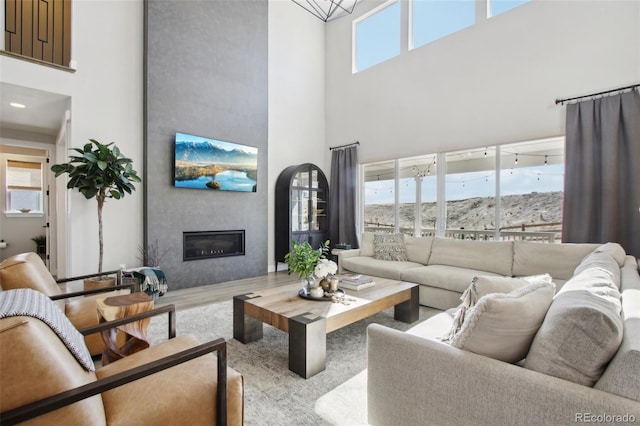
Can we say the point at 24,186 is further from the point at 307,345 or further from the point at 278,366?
the point at 307,345

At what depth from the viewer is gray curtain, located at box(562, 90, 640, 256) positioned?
3.43 meters

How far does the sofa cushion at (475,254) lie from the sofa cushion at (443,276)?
11 cm

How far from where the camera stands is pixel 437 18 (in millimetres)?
5129

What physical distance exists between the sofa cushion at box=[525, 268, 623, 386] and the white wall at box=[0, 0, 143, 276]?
15.3ft

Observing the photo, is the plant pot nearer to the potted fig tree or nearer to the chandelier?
the potted fig tree

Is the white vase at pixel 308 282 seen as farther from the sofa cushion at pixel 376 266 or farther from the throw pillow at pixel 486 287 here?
the sofa cushion at pixel 376 266

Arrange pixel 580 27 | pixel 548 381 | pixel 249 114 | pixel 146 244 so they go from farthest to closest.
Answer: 1. pixel 249 114
2. pixel 146 244
3. pixel 580 27
4. pixel 548 381

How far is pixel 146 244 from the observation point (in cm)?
427

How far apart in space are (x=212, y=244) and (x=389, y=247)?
9.20ft

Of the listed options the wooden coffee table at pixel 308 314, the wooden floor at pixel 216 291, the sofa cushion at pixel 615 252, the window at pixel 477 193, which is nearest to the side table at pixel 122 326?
the wooden coffee table at pixel 308 314

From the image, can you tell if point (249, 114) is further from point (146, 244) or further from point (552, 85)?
point (552, 85)

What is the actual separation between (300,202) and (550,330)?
16.5 feet

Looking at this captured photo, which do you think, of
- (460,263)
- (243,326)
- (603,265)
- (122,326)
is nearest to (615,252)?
(603,265)

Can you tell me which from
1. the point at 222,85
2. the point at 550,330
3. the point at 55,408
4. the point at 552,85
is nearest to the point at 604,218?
the point at 552,85
